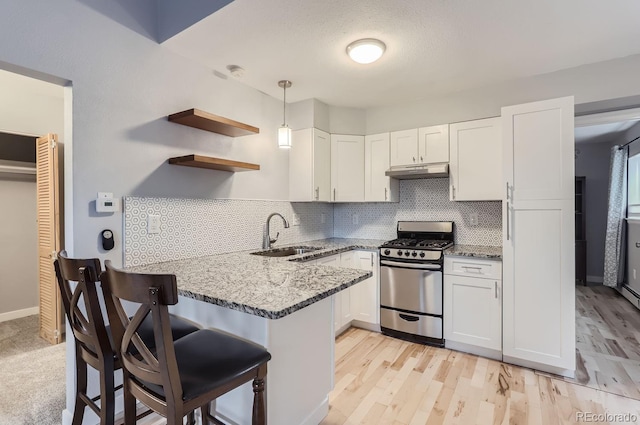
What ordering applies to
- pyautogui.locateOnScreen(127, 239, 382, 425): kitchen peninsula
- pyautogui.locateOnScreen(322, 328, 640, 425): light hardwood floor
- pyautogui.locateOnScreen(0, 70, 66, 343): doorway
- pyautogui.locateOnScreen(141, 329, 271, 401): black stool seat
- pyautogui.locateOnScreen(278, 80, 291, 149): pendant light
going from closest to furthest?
pyautogui.locateOnScreen(141, 329, 271, 401): black stool seat → pyautogui.locateOnScreen(127, 239, 382, 425): kitchen peninsula → pyautogui.locateOnScreen(322, 328, 640, 425): light hardwood floor → pyautogui.locateOnScreen(278, 80, 291, 149): pendant light → pyautogui.locateOnScreen(0, 70, 66, 343): doorway

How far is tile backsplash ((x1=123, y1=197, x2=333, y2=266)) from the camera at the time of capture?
199 centimetres

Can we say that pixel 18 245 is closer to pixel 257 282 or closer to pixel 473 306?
pixel 257 282

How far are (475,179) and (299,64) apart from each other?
6.16 ft

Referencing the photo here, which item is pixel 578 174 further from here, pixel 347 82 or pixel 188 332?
pixel 188 332

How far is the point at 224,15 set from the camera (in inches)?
70.5

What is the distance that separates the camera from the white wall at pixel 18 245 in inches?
136

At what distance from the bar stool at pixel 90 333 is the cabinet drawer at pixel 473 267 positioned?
2.19 meters

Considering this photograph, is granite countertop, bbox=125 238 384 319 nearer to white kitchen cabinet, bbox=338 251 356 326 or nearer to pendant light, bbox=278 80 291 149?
pendant light, bbox=278 80 291 149

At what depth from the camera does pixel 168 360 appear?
3.02 ft

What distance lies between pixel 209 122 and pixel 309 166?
1.21 m

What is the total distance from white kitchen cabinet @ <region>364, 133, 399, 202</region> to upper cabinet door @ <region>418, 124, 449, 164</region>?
0.36 m

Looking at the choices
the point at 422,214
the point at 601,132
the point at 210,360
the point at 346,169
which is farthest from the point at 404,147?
the point at 601,132

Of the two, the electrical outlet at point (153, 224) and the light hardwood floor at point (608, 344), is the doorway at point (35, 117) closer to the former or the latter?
the electrical outlet at point (153, 224)

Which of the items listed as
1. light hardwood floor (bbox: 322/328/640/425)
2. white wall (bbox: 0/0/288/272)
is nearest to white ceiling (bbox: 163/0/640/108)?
white wall (bbox: 0/0/288/272)
